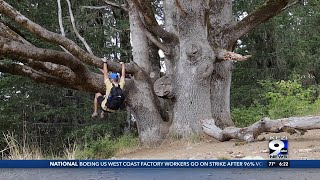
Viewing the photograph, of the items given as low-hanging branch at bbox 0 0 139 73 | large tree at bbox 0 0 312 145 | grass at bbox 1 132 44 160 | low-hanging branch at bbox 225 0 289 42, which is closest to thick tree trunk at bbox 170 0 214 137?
large tree at bbox 0 0 312 145

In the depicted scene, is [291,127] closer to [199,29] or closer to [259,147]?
[259,147]

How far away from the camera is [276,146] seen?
12.9 ft

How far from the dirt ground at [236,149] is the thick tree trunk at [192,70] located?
32cm

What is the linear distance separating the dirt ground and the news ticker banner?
0.26m

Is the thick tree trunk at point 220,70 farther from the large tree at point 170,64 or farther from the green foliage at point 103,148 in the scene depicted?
the green foliage at point 103,148

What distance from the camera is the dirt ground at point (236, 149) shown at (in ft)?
13.3

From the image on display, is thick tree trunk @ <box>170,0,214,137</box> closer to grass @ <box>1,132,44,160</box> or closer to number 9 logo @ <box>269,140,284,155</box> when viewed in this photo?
grass @ <box>1,132,44,160</box>

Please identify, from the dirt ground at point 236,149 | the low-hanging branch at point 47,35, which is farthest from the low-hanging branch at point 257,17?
the low-hanging branch at point 47,35

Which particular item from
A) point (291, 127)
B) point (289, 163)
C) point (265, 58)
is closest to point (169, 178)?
point (289, 163)

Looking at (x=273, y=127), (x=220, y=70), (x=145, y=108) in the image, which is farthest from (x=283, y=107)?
(x=273, y=127)

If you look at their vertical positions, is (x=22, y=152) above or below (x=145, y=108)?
below

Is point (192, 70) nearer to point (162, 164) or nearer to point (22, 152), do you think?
point (22, 152)

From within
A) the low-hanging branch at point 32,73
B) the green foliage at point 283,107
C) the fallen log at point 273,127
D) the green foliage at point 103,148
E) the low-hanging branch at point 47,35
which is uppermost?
the low-hanging branch at point 47,35

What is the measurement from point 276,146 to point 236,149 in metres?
0.92
